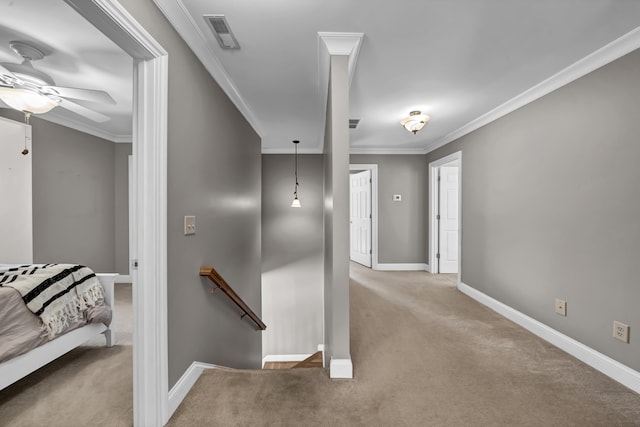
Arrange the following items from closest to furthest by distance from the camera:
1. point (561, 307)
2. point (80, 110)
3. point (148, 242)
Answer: point (148, 242)
point (561, 307)
point (80, 110)

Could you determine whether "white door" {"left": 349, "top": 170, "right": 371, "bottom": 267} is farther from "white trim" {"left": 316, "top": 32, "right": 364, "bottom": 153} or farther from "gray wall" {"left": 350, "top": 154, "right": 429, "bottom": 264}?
"white trim" {"left": 316, "top": 32, "right": 364, "bottom": 153}

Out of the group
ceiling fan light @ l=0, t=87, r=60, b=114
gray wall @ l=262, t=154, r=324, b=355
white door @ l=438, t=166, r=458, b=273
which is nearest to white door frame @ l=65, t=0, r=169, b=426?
ceiling fan light @ l=0, t=87, r=60, b=114

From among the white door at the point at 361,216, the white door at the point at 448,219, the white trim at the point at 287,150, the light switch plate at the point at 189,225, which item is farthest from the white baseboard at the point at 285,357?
the light switch plate at the point at 189,225

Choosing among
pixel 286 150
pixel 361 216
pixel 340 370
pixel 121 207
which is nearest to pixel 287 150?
pixel 286 150

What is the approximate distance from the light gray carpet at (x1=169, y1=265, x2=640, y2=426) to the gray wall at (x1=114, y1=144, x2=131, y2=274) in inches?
140

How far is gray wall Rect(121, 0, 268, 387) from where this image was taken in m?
1.59

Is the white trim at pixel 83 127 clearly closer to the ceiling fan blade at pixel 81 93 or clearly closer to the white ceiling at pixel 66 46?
the white ceiling at pixel 66 46

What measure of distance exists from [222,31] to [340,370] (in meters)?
2.44

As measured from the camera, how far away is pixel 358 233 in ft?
19.4

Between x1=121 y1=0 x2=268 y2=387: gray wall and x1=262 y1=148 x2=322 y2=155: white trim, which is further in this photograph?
x1=262 y1=148 x2=322 y2=155: white trim

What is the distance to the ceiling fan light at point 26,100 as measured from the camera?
1841mm

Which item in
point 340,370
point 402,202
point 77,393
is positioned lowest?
point 77,393

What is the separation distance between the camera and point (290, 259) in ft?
17.5

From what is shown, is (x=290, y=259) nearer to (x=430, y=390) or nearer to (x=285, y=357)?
(x=285, y=357)
